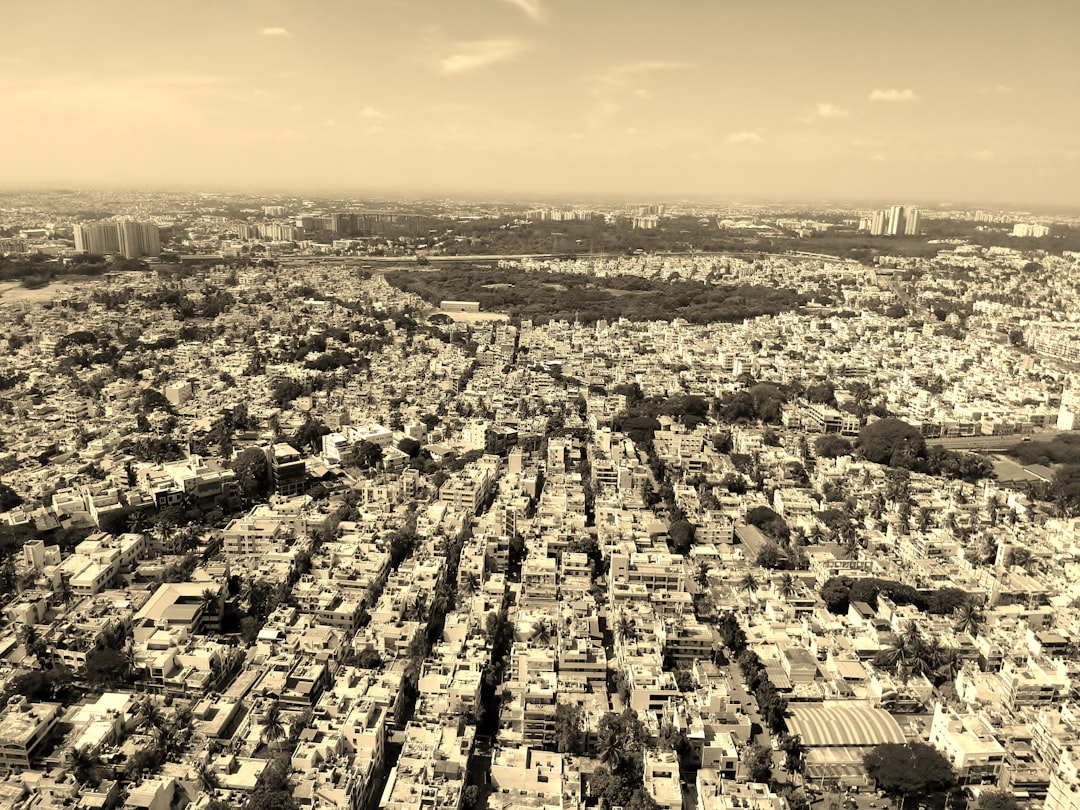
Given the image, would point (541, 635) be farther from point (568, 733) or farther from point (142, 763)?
point (142, 763)

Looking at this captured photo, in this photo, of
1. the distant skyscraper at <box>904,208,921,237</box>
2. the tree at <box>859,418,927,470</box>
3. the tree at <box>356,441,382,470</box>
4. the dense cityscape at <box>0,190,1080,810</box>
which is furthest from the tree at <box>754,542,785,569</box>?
the distant skyscraper at <box>904,208,921,237</box>

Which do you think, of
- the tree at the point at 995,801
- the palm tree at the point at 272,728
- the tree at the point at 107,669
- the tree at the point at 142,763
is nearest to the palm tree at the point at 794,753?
the tree at the point at 995,801

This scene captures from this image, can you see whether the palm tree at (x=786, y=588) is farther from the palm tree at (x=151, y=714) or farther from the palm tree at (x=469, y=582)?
the palm tree at (x=151, y=714)

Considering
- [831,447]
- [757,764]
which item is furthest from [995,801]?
[831,447]

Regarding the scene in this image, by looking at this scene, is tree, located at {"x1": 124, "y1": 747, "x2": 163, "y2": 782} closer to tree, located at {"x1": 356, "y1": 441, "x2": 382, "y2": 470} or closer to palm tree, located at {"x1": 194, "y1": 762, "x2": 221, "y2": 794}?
palm tree, located at {"x1": 194, "y1": 762, "x2": 221, "y2": 794}

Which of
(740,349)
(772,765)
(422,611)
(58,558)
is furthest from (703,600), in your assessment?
(740,349)
